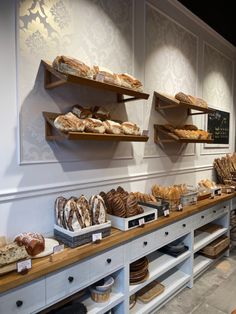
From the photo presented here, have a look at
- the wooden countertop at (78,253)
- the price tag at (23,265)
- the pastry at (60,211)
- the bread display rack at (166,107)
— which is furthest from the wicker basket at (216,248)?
the price tag at (23,265)

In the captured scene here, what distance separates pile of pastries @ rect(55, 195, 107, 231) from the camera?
1545 millimetres

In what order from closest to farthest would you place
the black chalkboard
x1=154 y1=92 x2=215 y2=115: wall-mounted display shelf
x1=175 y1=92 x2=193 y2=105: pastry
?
x1=154 y1=92 x2=215 y2=115: wall-mounted display shelf, x1=175 y1=92 x2=193 y2=105: pastry, the black chalkboard

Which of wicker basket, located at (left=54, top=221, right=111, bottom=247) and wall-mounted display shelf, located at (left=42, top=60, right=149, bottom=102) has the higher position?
wall-mounted display shelf, located at (left=42, top=60, right=149, bottom=102)

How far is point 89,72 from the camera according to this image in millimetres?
1617

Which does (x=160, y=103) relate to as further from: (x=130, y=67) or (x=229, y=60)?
(x=229, y=60)

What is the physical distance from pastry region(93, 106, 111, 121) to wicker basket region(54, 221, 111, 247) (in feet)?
2.52

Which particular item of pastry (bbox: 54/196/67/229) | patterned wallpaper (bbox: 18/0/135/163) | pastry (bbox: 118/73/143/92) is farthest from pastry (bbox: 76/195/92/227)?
pastry (bbox: 118/73/143/92)

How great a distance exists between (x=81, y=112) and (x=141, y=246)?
107 centimetres

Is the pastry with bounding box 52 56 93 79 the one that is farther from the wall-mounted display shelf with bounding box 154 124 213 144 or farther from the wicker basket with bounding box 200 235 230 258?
the wicker basket with bounding box 200 235 230 258

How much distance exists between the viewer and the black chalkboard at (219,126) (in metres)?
3.50

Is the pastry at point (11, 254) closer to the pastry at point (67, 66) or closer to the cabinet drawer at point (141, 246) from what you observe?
the cabinet drawer at point (141, 246)

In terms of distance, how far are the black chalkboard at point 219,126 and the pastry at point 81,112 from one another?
2.20 metres

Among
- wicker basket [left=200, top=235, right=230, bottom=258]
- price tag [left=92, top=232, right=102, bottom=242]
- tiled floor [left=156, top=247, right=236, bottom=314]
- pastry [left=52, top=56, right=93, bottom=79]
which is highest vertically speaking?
pastry [left=52, top=56, right=93, bottom=79]

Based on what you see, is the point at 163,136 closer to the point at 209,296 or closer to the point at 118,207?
the point at 118,207
